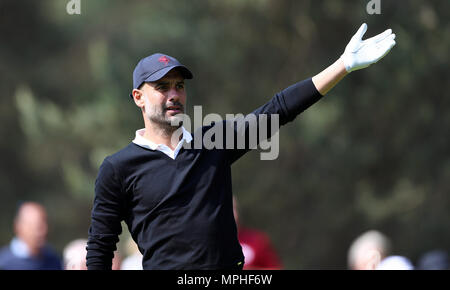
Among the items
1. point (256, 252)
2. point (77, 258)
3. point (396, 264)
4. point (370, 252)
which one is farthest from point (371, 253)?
point (77, 258)

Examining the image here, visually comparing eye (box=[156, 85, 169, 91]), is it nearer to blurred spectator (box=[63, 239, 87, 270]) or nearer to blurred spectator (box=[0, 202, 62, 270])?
blurred spectator (box=[63, 239, 87, 270])

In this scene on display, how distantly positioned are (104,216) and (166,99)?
68cm

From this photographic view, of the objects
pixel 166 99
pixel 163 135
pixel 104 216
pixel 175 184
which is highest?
pixel 166 99

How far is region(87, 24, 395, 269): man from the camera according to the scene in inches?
130

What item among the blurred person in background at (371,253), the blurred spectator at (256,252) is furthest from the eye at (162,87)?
the blurred person in background at (371,253)

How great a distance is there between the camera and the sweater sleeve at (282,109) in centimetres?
342

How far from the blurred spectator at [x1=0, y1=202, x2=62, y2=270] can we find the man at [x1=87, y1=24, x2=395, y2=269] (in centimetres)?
386

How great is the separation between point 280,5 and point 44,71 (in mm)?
6350

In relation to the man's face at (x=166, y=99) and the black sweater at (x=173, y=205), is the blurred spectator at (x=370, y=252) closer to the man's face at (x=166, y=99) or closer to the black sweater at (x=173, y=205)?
the black sweater at (x=173, y=205)

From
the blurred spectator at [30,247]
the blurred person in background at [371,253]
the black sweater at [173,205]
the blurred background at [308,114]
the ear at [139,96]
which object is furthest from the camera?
the blurred background at [308,114]

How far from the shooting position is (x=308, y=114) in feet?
42.2

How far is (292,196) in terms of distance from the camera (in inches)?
537

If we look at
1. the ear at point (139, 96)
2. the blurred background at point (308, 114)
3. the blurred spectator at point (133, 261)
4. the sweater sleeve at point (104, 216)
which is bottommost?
the sweater sleeve at point (104, 216)

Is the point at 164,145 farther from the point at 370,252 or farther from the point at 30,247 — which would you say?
the point at 30,247
